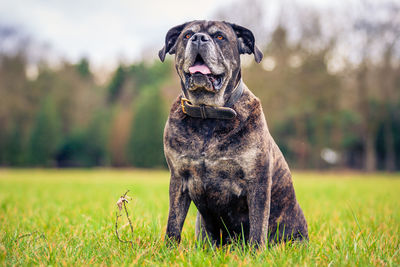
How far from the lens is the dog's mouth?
2666 mm

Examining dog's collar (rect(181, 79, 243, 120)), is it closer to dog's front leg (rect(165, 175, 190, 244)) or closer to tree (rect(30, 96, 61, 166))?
dog's front leg (rect(165, 175, 190, 244))

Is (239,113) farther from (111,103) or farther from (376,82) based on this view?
(111,103)

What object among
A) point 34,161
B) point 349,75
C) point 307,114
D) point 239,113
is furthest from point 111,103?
point 239,113

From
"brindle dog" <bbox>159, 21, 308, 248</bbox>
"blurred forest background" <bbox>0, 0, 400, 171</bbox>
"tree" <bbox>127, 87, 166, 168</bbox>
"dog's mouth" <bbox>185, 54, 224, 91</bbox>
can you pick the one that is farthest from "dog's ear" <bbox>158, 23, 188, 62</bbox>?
"tree" <bbox>127, 87, 166, 168</bbox>

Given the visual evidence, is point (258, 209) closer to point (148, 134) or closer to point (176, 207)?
point (176, 207)

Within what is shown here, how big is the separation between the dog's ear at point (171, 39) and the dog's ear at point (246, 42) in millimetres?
455

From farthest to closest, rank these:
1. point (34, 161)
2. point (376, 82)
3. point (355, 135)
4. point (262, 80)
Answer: point (34, 161)
point (355, 135)
point (376, 82)
point (262, 80)

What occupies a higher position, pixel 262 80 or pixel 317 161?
pixel 262 80

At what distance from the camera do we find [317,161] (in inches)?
1073

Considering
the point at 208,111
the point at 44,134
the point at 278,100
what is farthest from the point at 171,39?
the point at 44,134

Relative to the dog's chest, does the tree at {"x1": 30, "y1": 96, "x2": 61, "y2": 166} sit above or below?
below

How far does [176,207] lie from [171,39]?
1.42 metres

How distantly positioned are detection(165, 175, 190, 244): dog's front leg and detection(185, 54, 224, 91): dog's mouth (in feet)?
2.40

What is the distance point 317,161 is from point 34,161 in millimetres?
24039
